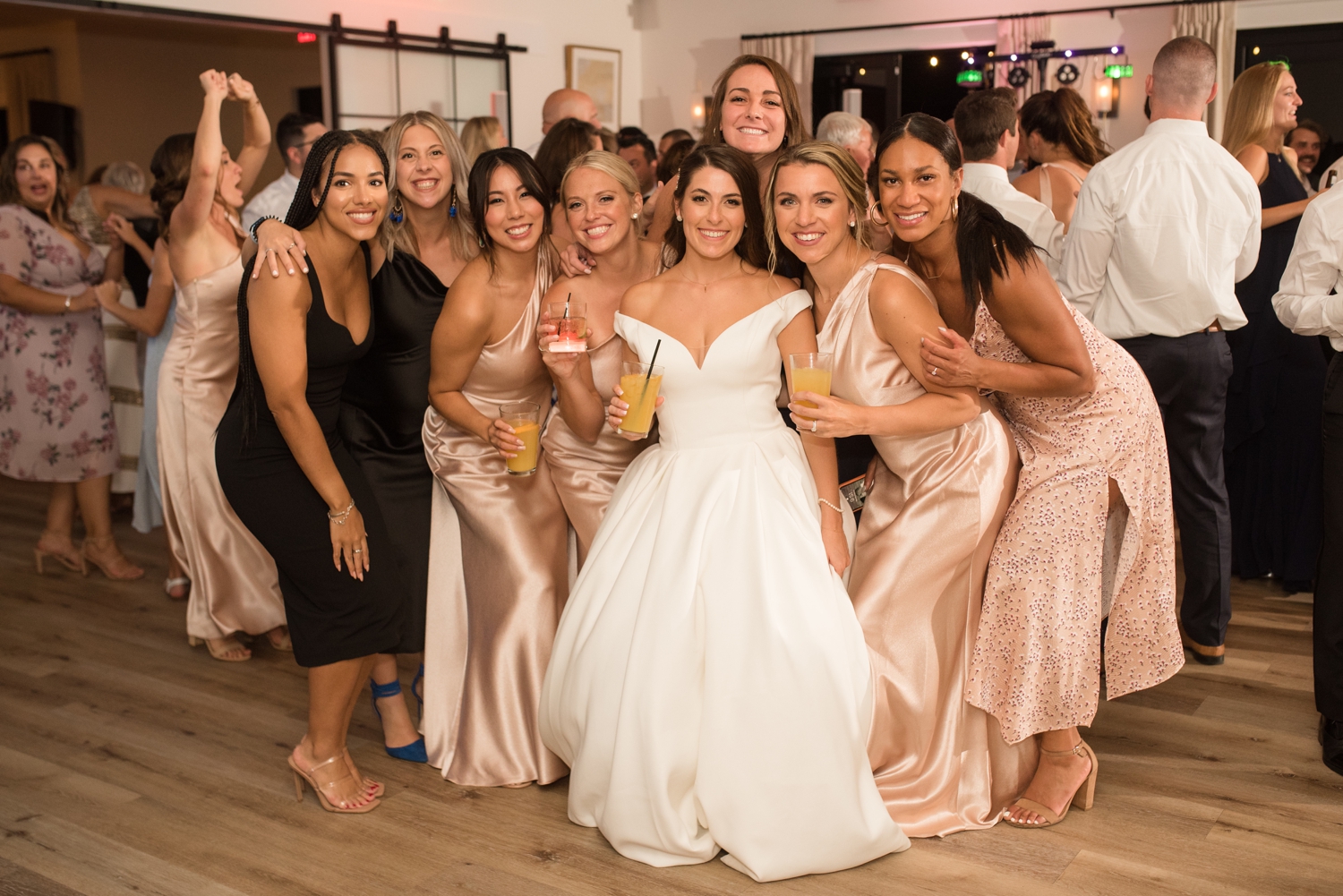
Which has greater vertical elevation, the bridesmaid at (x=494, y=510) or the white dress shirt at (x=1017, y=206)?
the white dress shirt at (x=1017, y=206)

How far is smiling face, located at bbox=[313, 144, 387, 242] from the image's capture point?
2.52 m

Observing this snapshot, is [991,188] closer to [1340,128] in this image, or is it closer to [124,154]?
[1340,128]

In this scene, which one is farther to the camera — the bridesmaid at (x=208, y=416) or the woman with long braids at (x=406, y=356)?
the bridesmaid at (x=208, y=416)

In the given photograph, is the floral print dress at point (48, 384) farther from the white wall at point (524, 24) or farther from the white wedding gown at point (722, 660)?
the white wall at point (524, 24)

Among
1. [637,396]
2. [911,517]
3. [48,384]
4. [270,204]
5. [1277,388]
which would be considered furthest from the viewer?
[270,204]

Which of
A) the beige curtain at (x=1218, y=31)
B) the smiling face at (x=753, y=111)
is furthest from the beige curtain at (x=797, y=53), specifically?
the smiling face at (x=753, y=111)

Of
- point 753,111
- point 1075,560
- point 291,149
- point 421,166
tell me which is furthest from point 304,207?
point 291,149

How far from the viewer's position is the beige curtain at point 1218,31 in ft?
27.6

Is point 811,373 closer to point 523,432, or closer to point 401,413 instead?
point 523,432

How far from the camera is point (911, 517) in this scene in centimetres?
254

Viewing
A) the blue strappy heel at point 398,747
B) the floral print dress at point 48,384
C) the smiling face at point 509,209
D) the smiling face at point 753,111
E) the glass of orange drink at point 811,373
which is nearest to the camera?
the glass of orange drink at point 811,373

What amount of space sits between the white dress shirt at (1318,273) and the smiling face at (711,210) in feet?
4.66

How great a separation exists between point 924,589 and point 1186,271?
1599mm

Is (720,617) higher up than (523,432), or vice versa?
(523,432)
